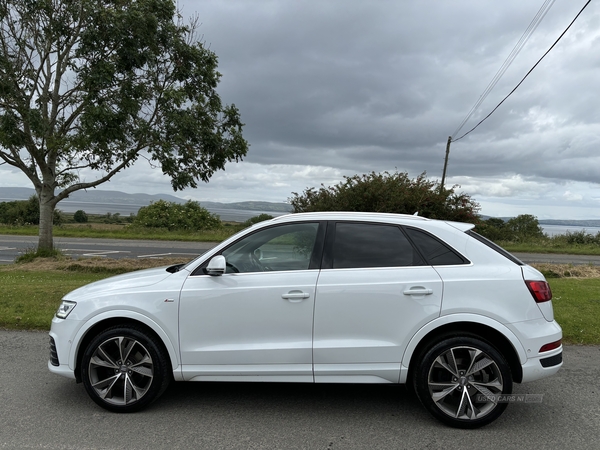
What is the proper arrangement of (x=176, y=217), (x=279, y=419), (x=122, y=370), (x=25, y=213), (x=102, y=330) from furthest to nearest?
1. (x=25, y=213)
2. (x=176, y=217)
3. (x=102, y=330)
4. (x=122, y=370)
5. (x=279, y=419)

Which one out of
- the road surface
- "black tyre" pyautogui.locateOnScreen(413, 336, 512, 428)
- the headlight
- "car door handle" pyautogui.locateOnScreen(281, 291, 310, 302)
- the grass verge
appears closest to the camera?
the road surface

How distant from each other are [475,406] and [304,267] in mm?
1768

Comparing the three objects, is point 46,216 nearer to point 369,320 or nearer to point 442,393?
point 369,320

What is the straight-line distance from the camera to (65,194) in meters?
14.0

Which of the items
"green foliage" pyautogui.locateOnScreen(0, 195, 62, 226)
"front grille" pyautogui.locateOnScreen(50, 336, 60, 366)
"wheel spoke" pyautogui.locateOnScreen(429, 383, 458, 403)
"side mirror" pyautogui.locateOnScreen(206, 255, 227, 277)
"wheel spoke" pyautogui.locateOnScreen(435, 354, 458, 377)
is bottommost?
"wheel spoke" pyautogui.locateOnScreen(429, 383, 458, 403)

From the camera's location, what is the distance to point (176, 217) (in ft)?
112

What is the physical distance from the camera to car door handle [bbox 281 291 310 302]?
3.71m

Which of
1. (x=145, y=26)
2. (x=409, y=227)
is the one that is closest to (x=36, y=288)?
(x=145, y=26)

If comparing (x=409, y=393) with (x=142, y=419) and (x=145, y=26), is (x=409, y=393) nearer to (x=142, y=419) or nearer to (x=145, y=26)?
(x=142, y=419)

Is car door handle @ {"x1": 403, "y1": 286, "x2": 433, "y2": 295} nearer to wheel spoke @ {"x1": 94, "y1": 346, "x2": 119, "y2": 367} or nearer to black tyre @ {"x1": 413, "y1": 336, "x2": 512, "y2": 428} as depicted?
black tyre @ {"x1": 413, "y1": 336, "x2": 512, "y2": 428}

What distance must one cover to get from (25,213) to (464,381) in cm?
3922

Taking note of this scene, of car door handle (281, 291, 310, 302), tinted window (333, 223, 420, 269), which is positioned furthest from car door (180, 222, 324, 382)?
tinted window (333, 223, 420, 269)

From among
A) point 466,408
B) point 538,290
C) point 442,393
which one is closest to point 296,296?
point 442,393

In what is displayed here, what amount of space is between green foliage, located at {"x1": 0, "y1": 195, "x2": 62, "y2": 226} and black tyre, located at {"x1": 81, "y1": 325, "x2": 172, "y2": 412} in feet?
113
